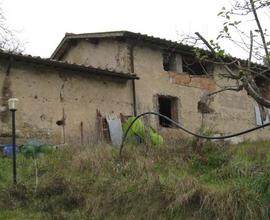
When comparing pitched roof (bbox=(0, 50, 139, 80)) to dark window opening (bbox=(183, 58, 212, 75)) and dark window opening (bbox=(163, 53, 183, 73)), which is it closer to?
dark window opening (bbox=(163, 53, 183, 73))

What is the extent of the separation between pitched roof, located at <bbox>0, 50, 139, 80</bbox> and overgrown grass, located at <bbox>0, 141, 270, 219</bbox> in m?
3.76

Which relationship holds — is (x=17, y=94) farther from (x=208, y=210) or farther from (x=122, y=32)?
(x=208, y=210)

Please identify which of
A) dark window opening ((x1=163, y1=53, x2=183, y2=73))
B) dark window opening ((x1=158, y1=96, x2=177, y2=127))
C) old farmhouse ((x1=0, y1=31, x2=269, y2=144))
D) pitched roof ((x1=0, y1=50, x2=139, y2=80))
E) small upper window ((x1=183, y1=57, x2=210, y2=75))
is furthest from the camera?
small upper window ((x1=183, y1=57, x2=210, y2=75))

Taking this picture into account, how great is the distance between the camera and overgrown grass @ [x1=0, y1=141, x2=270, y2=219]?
8812 mm

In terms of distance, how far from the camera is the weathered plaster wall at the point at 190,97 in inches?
749

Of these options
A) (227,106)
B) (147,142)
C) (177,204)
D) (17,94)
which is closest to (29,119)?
(17,94)

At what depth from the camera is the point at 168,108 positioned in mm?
21219

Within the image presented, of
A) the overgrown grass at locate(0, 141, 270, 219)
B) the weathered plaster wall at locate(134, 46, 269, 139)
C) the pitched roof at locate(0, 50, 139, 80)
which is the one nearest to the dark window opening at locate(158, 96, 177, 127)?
the weathered plaster wall at locate(134, 46, 269, 139)

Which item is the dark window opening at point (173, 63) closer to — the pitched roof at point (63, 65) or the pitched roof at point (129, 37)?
the pitched roof at point (129, 37)

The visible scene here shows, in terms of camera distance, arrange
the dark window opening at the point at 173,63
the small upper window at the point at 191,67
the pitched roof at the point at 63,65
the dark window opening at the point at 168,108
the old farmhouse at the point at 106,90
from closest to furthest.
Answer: the pitched roof at the point at 63,65, the old farmhouse at the point at 106,90, the dark window opening at the point at 168,108, the dark window opening at the point at 173,63, the small upper window at the point at 191,67

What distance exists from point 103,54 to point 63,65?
11.8ft

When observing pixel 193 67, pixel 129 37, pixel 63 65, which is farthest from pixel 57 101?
Answer: pixel 193 67

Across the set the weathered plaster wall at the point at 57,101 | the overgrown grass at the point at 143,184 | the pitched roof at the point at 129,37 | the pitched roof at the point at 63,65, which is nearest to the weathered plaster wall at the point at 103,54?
the pitched roof at the point at 129,37

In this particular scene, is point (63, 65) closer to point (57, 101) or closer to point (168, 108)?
point (57, 101)
